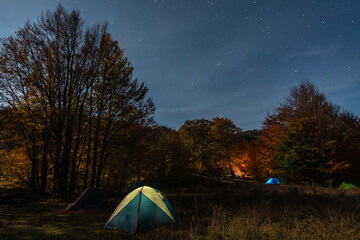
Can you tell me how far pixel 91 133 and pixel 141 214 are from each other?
937 cm

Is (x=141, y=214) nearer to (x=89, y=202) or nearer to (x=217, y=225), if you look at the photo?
(x=217, y=225)

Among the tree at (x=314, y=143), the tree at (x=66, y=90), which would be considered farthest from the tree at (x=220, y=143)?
the tree at (x=66, y=90)

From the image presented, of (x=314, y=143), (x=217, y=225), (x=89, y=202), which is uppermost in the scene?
(x=314, y=143)

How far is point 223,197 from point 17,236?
8.31 m

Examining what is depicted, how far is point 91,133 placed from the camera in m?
12.9

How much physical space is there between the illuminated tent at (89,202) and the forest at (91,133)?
3654mm

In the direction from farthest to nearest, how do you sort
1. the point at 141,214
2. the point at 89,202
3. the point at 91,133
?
the point at 91,133 → the point at 89,202 → the point at 141,214

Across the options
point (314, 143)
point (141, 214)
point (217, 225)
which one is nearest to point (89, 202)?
point (141, 214)

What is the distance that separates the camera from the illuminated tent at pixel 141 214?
541cm

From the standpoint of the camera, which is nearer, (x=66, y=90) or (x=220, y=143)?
(x=66, y=90)

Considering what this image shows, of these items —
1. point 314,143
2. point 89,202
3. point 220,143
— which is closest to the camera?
point 89,202

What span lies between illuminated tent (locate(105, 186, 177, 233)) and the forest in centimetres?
682

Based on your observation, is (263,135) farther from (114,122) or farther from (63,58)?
(63,58)

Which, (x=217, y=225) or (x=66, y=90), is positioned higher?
(x=66, y=90)
